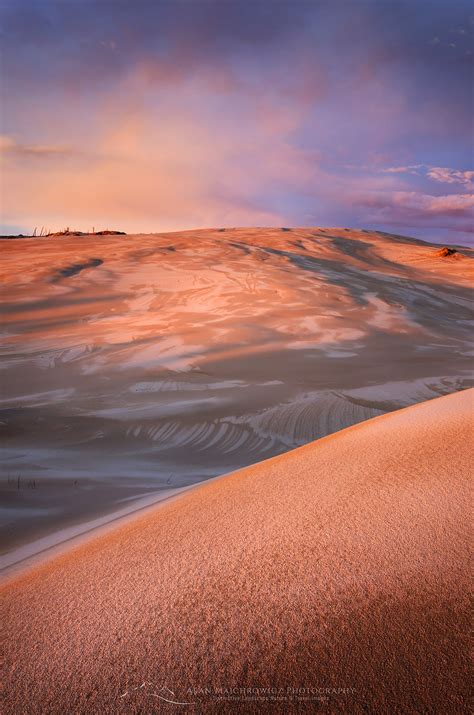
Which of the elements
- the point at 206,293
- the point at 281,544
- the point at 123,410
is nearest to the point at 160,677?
the point at 281,544

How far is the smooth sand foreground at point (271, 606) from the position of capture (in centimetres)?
66

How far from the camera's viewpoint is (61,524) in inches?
81.1

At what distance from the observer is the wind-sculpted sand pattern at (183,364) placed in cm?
310

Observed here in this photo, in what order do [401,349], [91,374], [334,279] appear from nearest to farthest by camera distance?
1. [91,374]
2. [401,349]
3. [334,279]

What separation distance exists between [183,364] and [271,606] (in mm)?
4036

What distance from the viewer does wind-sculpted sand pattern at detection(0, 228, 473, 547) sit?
3096 mm

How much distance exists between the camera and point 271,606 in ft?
2.63

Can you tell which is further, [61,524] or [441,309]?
[441,309]

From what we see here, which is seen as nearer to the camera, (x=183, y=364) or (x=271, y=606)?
(x=271, y=606)

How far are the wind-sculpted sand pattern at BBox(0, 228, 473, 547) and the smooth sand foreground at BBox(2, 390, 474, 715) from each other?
1133mm

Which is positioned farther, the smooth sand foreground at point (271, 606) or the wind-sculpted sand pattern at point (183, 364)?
the wind-sculpted sand pattern at point (183, 364)

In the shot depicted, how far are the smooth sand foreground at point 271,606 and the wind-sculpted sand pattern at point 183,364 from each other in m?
1.13

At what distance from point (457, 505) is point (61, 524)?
168 centimetres

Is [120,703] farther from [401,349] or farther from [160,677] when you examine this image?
[401,349]
